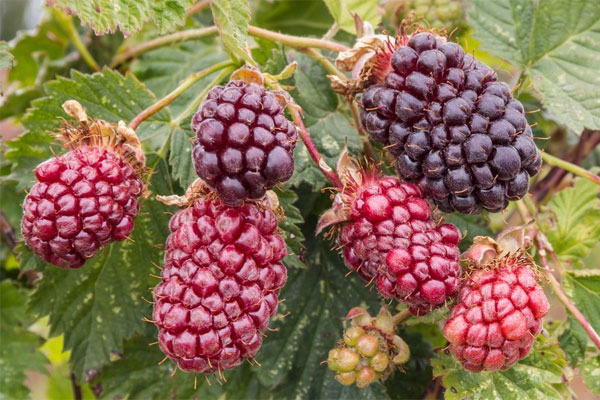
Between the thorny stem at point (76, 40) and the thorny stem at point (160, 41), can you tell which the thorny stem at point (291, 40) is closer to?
the thorny stem at point (160, 41)

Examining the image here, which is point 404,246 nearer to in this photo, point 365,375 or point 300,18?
point 365,375

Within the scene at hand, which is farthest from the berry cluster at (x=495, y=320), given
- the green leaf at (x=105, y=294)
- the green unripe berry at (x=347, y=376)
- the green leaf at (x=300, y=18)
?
the green leaf at (x=300, y=18)

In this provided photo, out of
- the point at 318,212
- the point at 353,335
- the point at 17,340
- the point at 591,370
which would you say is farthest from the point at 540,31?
the point at 17,340

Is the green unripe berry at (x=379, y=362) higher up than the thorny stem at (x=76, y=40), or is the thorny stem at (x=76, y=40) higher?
the thorny stem at (x=76, y=40)

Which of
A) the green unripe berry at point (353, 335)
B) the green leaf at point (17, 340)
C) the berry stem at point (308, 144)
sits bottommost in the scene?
the green leaf at point (17, 340)

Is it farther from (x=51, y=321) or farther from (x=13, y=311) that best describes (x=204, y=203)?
(x=13, y=311)
